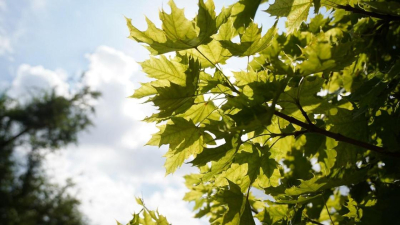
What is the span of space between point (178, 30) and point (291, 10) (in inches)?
20.0

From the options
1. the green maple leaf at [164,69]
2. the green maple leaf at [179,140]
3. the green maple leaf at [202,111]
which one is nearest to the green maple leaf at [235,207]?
the green maple leaf at [179,140]

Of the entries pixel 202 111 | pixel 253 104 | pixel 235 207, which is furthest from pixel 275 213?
pixel 253 104

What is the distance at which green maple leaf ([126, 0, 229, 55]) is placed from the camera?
99cm

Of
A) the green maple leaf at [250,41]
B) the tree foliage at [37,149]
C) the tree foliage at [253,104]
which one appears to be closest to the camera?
the tree foliage at [253,104]

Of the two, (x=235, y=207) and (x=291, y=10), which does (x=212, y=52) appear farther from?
(x=235, y=207)

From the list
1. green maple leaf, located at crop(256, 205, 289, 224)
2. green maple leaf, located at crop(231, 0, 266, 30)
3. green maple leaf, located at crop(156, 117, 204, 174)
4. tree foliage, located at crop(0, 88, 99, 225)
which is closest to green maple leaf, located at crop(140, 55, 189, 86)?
green maple leaf, located at crop(156, 117, 204, 174)

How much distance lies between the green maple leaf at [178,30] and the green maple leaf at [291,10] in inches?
9.5

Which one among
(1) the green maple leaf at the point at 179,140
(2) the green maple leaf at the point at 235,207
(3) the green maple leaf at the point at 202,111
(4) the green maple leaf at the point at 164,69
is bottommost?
(2) the green maple leaf at the point at 235,207

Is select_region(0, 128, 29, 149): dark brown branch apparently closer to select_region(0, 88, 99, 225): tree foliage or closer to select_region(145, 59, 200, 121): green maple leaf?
select_region(0, 88, 99, 225): tree foliage

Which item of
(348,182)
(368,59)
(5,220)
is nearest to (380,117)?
(348,182)

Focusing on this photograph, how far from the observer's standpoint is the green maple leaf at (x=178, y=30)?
38.9 inches

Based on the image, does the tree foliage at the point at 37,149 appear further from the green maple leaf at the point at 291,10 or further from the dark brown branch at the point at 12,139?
the green maple leaf at the point at 291,10

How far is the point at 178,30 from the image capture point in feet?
3.30

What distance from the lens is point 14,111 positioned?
17547 millimetres
